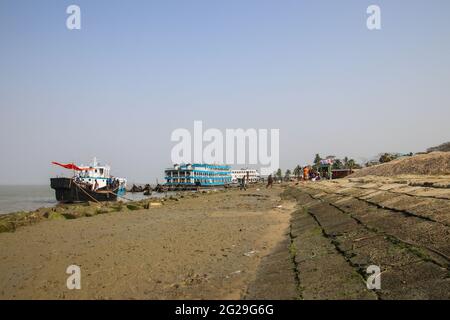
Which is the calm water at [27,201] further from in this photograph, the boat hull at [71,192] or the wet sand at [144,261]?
the wet sand at [144,261]

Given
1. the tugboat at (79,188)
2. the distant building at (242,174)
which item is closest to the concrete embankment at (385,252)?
the tugboat at (79,188)

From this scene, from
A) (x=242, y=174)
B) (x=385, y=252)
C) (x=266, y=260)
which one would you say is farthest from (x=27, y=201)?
(x=242, y=174)

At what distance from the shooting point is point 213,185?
107m

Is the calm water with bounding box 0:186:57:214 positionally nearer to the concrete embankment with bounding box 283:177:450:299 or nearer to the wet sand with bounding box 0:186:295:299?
the wet sand with bounding box 0:186:295:299

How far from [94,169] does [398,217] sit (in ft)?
191

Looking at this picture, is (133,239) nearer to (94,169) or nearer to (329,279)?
(329,279)

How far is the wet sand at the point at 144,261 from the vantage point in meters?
6.71

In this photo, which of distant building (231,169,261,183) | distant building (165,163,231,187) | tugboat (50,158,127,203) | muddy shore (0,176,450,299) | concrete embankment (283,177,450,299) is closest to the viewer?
concrete embankment (283,177,450,299)

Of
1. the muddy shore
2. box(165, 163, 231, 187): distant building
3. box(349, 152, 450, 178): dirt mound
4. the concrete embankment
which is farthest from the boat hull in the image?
the concrete embankment

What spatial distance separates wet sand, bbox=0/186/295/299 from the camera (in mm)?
6711

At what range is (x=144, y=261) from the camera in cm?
900

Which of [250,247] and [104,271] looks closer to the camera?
[104,271]

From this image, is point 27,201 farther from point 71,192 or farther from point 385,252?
point 385,252
